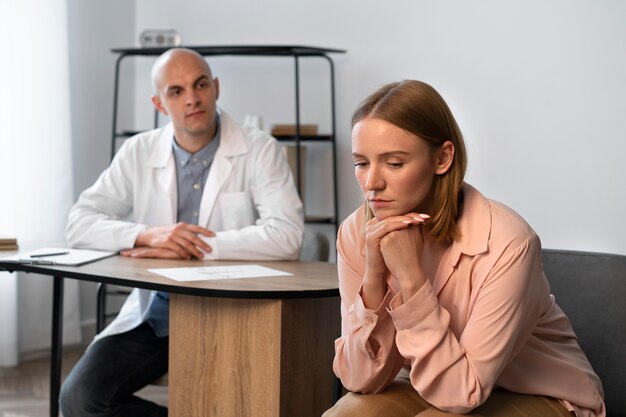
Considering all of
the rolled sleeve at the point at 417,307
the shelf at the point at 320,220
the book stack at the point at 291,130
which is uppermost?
the book stack at the point at 291,130

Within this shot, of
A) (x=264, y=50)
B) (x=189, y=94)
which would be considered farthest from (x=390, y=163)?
(x=264, y=50)

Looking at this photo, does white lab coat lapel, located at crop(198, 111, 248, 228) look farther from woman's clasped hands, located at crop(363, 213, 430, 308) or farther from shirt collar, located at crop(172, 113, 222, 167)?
woman's clasped hands, located at crop(363, 213, 430, 308)

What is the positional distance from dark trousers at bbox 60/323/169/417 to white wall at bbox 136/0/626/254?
1.59 meters

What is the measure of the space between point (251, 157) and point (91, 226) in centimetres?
58

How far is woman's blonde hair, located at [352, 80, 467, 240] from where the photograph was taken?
1.49 meters

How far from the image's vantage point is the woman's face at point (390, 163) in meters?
1.49

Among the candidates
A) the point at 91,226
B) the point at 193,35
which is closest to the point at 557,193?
the point at 91,226

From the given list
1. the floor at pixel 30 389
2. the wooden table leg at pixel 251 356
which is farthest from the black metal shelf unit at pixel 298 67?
the wooden table leg at pixel 251 356

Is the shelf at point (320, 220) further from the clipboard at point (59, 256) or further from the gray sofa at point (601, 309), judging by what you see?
the gray sofa at point (601, 309)

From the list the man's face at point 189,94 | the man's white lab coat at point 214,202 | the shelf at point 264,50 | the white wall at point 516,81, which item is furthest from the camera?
the shelf at point 264,50

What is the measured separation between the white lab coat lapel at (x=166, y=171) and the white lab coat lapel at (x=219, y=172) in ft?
0.34

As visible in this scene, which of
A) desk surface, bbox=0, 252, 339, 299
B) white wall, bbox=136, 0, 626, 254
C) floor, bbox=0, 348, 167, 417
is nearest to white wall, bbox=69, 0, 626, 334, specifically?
white wall, bbox=136, 0, 626, 254

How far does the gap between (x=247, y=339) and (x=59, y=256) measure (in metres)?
0.71

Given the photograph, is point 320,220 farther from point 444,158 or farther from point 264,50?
point 444,158
